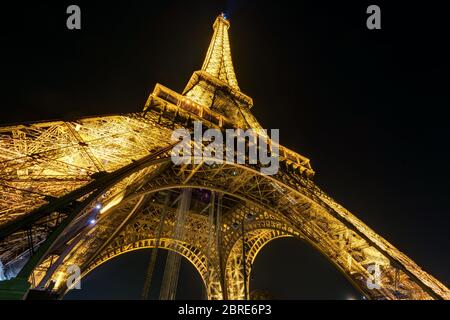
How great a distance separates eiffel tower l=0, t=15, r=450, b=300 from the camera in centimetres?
680

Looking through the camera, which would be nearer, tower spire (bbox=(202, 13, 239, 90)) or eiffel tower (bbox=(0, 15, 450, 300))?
eiffel tower (bbox=(0, 15, 450, 300))

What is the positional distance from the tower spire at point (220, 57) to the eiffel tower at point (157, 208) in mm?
3698

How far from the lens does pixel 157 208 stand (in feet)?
65.0

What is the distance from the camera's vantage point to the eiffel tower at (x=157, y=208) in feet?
22.3

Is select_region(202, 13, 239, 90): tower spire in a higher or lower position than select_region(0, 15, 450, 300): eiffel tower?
higher

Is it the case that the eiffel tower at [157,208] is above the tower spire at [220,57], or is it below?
below

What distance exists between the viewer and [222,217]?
21375 mm

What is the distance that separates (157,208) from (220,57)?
16159 millimetres

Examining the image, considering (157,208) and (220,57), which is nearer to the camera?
(157,208)

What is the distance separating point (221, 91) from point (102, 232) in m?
12.8

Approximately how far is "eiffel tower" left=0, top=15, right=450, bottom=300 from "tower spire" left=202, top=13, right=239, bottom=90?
3698 millimetres

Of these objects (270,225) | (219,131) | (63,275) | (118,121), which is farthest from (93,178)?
(270,225)
